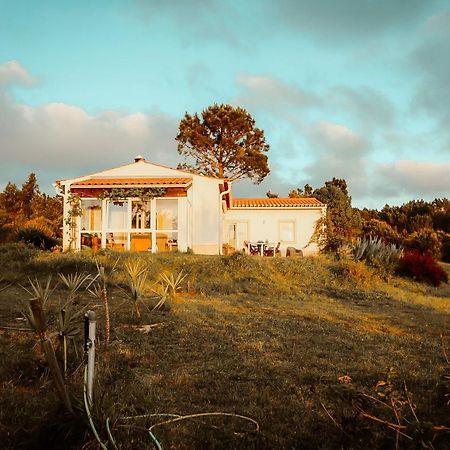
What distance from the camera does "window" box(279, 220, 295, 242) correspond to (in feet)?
84.8

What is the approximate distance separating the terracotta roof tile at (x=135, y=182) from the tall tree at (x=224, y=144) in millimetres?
17509

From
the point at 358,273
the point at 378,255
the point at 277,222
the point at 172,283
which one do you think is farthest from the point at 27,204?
the point at 172,283

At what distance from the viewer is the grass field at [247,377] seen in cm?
306

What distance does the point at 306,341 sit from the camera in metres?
6.29

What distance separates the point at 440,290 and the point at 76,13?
12.9 meters

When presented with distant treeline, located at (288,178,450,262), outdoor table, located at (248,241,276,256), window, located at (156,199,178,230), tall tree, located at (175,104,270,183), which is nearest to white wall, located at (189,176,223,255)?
window, located at (156,199,178,230)

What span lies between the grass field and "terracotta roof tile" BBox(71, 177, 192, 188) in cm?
921

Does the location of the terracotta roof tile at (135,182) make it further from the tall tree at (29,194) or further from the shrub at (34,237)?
the tall tree at (29,194)

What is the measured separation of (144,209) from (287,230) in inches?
354

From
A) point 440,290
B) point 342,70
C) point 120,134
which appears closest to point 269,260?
point 440,290

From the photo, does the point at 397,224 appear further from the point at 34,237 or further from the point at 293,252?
the point at 34,237

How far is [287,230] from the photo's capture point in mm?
25953

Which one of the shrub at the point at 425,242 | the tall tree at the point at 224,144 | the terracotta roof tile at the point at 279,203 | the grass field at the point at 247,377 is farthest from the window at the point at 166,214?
the tall tree at the point at 224,144

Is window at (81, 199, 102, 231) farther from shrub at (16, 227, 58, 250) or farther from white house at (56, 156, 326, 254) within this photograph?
shrub at (16, 227, 58, 250)
